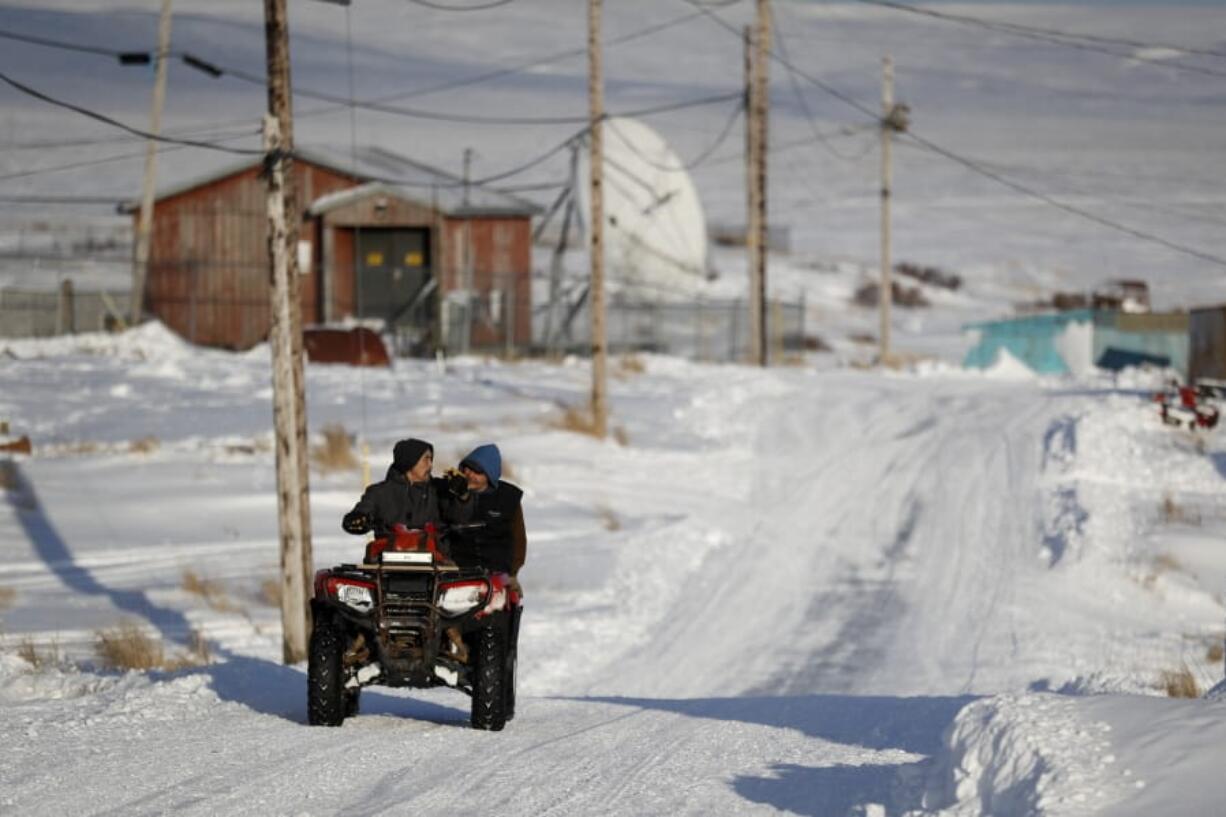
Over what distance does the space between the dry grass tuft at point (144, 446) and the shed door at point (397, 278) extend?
78.3 feet

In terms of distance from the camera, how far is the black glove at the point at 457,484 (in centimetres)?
1324

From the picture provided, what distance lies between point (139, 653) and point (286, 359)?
3293 mm

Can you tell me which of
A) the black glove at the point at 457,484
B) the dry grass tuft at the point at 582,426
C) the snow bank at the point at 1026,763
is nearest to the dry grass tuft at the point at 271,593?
the black glove at the point at 457,484

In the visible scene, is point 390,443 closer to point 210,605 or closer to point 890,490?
point 890,490

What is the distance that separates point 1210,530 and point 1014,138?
127 m

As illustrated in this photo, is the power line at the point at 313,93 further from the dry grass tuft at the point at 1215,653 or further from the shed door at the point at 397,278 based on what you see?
the dry grass tuft at the point at 1215,653

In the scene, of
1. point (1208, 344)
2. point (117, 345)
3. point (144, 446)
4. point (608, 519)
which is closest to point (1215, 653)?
point (608, 519)

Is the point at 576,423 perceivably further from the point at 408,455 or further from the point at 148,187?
the point at 408,455

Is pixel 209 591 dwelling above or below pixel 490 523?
below

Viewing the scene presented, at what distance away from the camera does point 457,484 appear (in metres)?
13.2

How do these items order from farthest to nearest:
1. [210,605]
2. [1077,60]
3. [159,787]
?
[1077,60], [210,605], [159,787]

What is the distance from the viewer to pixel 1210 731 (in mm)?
8914

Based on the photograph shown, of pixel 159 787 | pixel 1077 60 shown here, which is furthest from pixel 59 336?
pixel 1077 60

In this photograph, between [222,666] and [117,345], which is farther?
[117,345]
